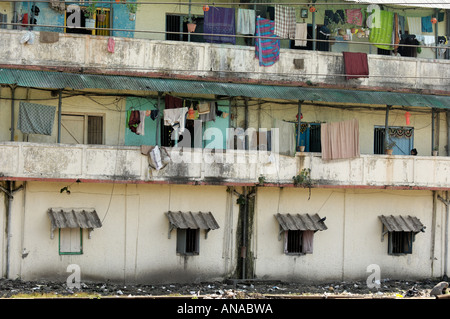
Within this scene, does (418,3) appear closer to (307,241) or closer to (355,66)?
(355,66)

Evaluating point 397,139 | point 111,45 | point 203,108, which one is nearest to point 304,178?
point 203,108

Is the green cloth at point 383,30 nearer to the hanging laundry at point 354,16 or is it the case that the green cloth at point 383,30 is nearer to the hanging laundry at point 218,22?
the hanging laundry at point 354,16

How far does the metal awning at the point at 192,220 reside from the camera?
2680cm

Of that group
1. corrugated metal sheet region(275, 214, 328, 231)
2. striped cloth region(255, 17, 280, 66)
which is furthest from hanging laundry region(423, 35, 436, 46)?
corrugated metal sheet region(275, 214, 328, 231)

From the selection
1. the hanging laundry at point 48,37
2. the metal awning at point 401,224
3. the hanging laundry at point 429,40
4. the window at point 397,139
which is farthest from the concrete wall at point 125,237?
the hanging laundry at point 429,40

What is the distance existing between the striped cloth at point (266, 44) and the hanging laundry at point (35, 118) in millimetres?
6618

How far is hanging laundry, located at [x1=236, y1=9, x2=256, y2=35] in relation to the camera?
1115 inches

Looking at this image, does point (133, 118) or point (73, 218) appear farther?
point (133, 118)

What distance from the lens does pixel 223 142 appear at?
91.9 ft

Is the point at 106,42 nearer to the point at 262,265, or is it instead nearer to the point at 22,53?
the point at 22,53

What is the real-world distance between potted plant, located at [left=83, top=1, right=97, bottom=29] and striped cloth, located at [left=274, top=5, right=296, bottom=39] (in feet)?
18.9

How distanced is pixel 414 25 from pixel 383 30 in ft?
4.16

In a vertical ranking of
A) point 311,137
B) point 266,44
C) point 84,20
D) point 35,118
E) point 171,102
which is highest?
point 84,20

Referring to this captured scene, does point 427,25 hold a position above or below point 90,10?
above
